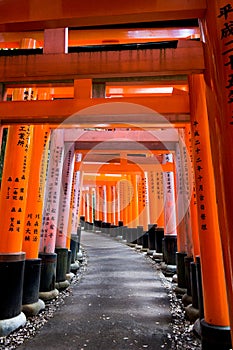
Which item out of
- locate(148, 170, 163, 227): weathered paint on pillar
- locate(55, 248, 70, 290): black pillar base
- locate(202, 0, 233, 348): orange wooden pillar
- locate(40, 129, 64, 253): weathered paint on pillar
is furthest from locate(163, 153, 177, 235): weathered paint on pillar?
locate(202, 0, 233, 348): orange wooden pillar

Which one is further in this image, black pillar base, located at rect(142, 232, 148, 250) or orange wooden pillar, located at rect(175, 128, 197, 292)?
black pillar base, located at rect(142, 232, 148, 250)

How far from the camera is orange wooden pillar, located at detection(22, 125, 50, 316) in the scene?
14.5 feet

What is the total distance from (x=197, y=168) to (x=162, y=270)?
565cm

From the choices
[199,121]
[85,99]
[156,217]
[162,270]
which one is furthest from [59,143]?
[156,217]

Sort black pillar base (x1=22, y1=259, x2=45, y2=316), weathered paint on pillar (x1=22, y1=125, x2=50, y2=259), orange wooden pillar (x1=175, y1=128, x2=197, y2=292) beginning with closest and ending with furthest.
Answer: black pillar base (x1=22, y1=259, x2=45, y2=316), weathered paint on pillar (x1=22, y1=125, x2=50, y2=259), orange wooden pillar (x1=175, y1=128, x2=197, y2=292)

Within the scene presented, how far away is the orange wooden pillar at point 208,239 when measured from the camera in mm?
2822

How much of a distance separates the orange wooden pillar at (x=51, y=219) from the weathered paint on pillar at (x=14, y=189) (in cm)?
144

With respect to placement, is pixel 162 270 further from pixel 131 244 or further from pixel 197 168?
pixel 131 244

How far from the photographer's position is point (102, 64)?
2629mm

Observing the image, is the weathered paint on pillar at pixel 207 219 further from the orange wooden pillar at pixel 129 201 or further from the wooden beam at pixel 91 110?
the orange wooden pillar at pixel 129 201

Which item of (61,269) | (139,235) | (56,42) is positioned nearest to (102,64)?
(56,42)

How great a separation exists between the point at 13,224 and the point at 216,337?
2749 mm

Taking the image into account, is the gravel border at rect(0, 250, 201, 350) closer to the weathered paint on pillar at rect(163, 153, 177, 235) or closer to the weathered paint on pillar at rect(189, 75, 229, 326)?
the weathered paint on pillar at rect(189, 75, 229, 326)

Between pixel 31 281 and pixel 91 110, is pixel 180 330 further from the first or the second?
pixel 91 110
